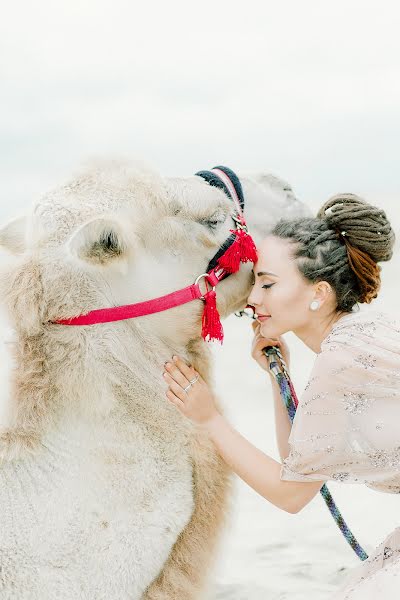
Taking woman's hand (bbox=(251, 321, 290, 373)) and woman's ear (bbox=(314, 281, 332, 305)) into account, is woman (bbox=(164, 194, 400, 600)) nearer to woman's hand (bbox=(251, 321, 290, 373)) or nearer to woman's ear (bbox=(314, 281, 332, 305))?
woman's ear (bbox=(314, 281, 332, 305))

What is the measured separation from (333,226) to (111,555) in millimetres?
1376

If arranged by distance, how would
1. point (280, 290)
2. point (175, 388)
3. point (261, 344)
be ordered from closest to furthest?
point (175, 388)
point (280, 290)
point (261, 344)

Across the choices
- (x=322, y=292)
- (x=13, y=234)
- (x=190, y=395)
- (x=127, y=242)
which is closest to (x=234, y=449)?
(x=190, y=395)

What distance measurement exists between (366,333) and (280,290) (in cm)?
38

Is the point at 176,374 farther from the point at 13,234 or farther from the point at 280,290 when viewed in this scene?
the point at 13,234

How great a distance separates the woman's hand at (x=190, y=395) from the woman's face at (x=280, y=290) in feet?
1.18

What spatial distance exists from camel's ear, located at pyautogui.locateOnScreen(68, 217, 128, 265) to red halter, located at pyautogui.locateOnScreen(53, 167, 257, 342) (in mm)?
213

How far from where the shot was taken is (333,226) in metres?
2.92

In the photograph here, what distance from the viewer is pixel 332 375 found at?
2570 mm

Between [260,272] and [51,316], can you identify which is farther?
[260,272]

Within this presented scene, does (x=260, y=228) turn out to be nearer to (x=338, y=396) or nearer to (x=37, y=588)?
(x=338, y=396)


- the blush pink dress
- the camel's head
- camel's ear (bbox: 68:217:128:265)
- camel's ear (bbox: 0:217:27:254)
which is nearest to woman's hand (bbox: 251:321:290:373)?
the camel's head

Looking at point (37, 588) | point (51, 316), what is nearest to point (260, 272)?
point (51, 316)

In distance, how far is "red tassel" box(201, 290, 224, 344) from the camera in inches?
113
